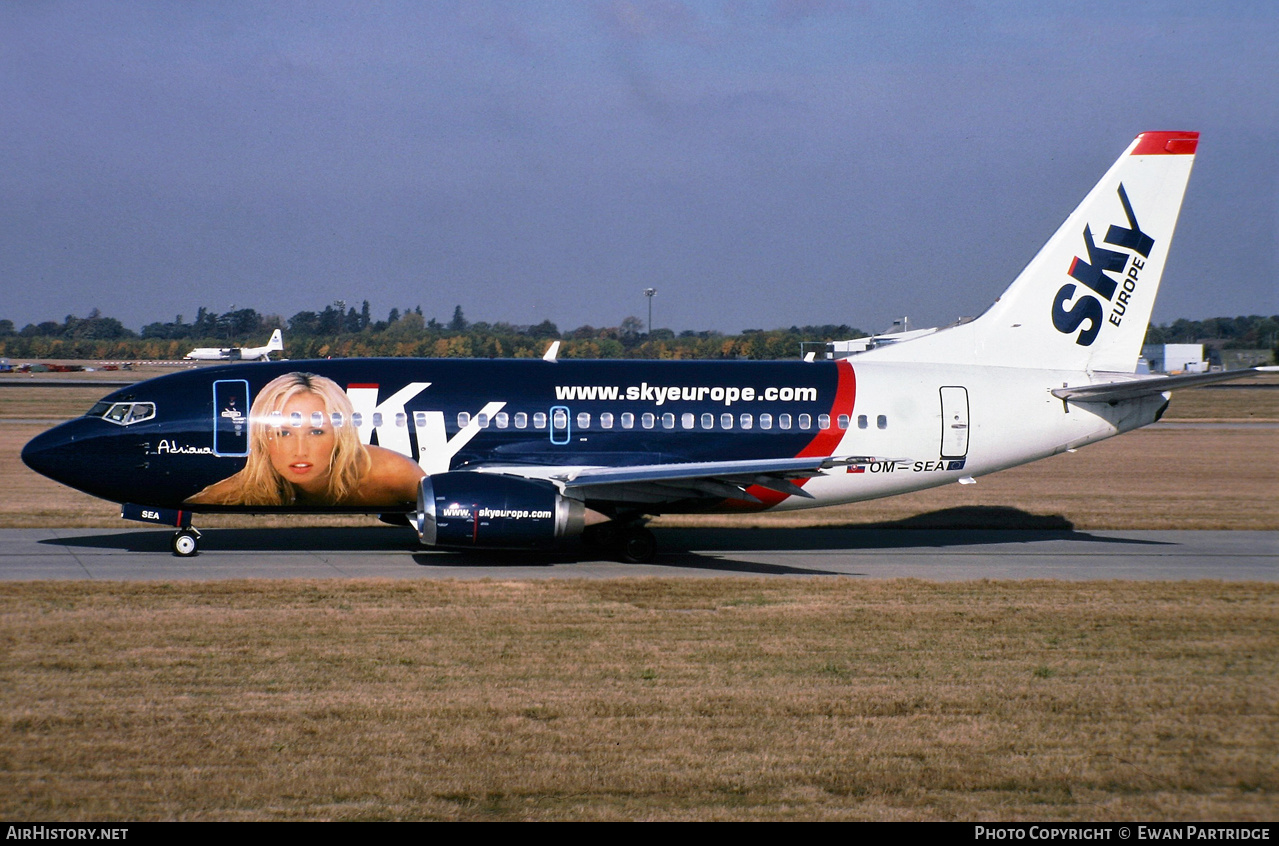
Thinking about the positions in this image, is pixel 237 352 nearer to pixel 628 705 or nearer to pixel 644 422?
pixel 644 422

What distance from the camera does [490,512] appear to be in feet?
65.3

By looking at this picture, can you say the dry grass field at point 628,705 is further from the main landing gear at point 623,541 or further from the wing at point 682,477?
the main landing gear at point 623,541

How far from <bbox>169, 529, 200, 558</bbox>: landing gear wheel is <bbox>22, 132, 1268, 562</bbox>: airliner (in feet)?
0.13

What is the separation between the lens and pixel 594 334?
275 ft

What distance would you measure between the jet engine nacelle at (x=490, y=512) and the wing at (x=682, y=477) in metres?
0.80

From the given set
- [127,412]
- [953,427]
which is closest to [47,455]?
[127,412]

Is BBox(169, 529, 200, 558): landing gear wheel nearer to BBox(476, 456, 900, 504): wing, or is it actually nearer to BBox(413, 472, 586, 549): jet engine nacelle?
BBox(413, 472, 586, 549): jet engine nacelle

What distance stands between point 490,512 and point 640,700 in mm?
8466

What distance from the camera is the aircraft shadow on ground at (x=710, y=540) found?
22.3m

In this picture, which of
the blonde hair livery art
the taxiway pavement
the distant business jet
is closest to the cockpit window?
the blonde hair livery art

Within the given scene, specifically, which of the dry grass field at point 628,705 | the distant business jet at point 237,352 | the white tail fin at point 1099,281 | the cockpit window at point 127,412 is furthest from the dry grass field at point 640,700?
the distant business jet at point 237,352

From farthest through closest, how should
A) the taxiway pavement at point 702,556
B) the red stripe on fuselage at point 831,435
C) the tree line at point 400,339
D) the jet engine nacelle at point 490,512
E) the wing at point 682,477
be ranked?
the tree line at point 400,339 < the red stripe on fuselage at point 831,435 < the wing at point 682,477 < the taxiway pavement at point 702,556 < the jet engine nacelle at point 490,512
